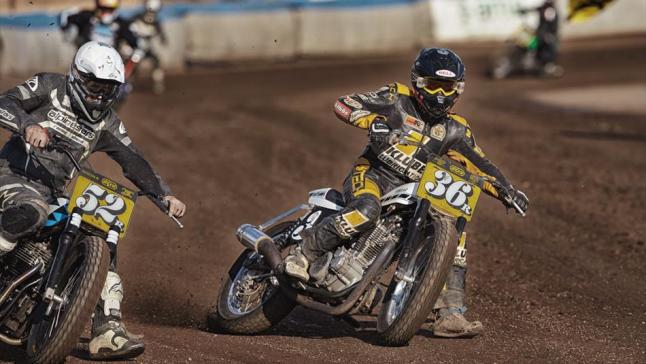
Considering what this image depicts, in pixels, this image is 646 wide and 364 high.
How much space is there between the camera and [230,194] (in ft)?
43.2

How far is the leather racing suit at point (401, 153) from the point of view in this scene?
25.4 ft

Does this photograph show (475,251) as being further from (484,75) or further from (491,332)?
(484,75)

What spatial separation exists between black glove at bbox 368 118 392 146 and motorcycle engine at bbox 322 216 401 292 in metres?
0.55

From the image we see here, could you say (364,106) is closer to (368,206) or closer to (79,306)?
(368,206)

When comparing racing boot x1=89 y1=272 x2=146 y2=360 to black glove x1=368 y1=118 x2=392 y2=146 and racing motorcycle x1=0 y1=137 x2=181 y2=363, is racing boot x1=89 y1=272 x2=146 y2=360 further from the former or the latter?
black glove x1=368 y1=118 x2=392 y2=146

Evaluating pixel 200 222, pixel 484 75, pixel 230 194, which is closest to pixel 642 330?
pixel 200 222

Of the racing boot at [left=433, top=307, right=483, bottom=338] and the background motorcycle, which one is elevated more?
the racing boot at [left=433, top=307, right=483, bottom=338]

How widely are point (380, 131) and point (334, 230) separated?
2.40 feet

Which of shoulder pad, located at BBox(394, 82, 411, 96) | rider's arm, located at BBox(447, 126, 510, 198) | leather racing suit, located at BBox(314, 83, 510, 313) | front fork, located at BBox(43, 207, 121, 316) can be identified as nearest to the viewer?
front fork, located at BBox(43, 207, 121, 316)

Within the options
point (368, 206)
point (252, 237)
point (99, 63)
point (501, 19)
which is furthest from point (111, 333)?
point (501, 19)

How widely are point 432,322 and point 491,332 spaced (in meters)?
0.51

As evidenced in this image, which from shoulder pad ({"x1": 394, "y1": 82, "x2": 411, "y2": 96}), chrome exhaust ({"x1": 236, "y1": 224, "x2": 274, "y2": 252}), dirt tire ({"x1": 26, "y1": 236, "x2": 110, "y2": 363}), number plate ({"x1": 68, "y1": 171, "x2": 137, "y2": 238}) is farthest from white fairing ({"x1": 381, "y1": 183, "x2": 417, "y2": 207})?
dirt tire ({"x1": 26, "y1": 236, "x2": 110, "y2": 363})

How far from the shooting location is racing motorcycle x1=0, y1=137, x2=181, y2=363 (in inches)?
251

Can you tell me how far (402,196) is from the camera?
7.56 meters
